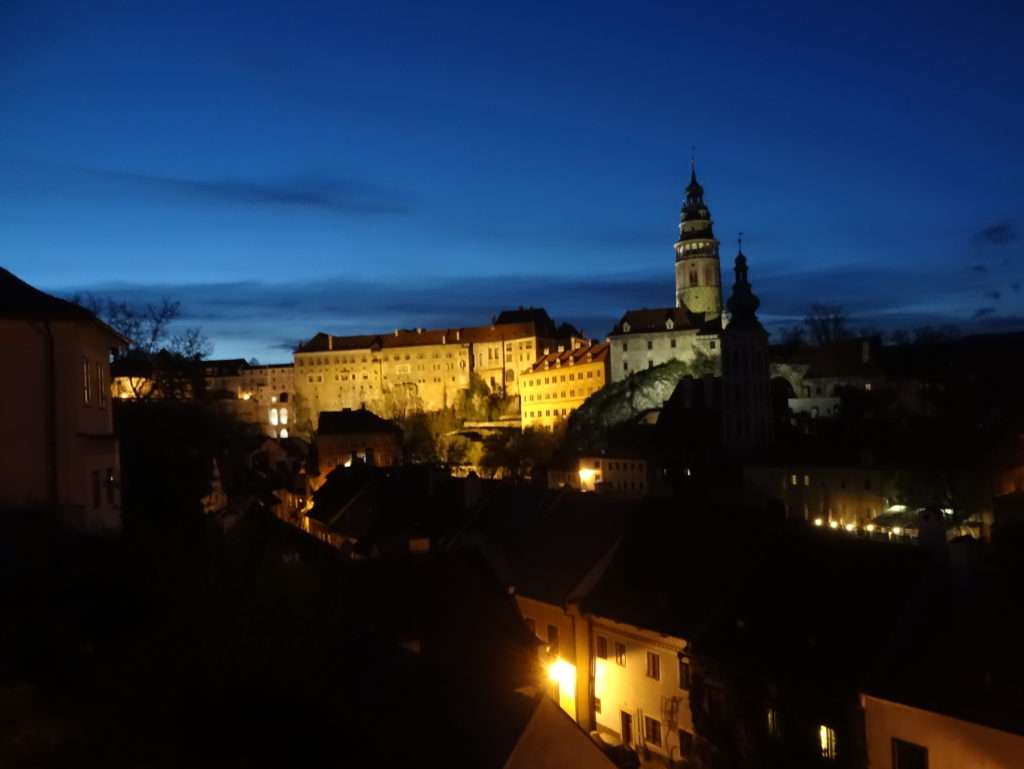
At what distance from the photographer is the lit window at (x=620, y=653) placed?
71.0 feet

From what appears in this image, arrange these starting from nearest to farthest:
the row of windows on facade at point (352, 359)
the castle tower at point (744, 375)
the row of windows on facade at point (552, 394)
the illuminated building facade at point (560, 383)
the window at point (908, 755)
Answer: the window at point (908, 755) → the castle tower at point (744, 375) → the illuminated building facade at point (560, 383) → the row of windows on facade at point (552, 394) → the row of windows on facade at point (352, 359)

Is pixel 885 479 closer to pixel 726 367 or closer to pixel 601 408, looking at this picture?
pixel 726 367

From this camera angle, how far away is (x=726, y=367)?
6869 cm

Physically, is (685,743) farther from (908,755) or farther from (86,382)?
(86,382)

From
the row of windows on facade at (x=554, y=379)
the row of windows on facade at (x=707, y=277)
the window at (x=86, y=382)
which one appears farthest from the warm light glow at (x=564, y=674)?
the row of windows on facade at (x=707, y=277)

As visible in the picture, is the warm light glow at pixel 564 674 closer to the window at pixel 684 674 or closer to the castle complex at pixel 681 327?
the window at pixel 684 674

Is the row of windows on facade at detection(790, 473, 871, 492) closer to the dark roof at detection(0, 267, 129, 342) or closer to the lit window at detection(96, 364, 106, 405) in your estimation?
the lit window at detection(96, 364, 106, 405)

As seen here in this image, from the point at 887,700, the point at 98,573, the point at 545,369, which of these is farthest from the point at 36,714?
the point at 545,369

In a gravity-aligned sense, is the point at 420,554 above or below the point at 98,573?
below

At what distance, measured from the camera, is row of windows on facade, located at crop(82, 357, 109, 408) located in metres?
16.3

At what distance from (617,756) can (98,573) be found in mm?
11759

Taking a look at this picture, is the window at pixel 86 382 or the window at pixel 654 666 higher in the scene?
the window at pixel 86 382

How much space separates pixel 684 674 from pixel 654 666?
1.13 meters

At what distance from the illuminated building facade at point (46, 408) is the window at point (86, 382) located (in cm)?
4
